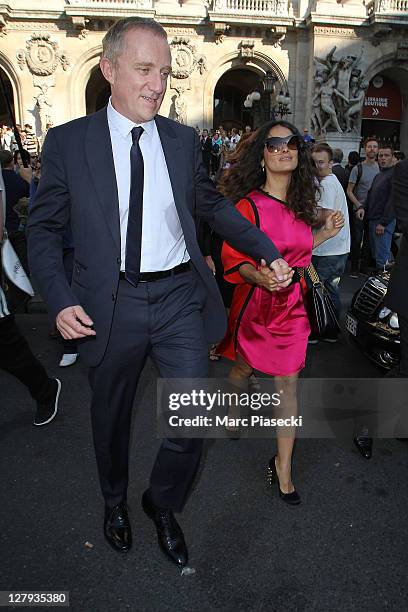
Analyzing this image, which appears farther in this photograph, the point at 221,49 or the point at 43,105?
the point at 221,49

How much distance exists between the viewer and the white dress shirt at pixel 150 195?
2043mm

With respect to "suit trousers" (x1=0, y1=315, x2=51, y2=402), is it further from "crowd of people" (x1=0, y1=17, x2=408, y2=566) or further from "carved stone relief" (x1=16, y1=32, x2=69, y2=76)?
"carved stone relief" (x1=16, y1=32, x2=69, y2=76)

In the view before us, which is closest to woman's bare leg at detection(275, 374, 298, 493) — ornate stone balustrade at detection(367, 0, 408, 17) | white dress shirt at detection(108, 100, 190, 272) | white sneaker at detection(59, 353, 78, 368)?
white dress shirt at detection(108, 100, 190, 272)

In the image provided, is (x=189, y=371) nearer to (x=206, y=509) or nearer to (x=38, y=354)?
(x=206, y=509)

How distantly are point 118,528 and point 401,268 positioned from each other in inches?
84.4

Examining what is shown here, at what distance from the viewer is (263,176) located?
2957 mm

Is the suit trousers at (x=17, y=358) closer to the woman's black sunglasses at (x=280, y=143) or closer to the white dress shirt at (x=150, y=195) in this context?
the white dress shirt at (x=150, y=195)

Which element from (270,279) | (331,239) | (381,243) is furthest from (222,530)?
(381,243)

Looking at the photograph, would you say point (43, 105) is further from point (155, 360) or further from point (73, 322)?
point (73, 322)

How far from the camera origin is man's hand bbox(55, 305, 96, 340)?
189 centimetres

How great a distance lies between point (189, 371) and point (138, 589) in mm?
967

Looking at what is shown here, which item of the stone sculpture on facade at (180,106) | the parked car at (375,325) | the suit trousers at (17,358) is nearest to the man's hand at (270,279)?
the suit trousers at (17,358)

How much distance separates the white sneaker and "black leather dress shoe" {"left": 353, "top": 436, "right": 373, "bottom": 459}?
107 inches

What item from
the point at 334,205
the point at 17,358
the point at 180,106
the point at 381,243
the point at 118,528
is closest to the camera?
the point at 118,528
